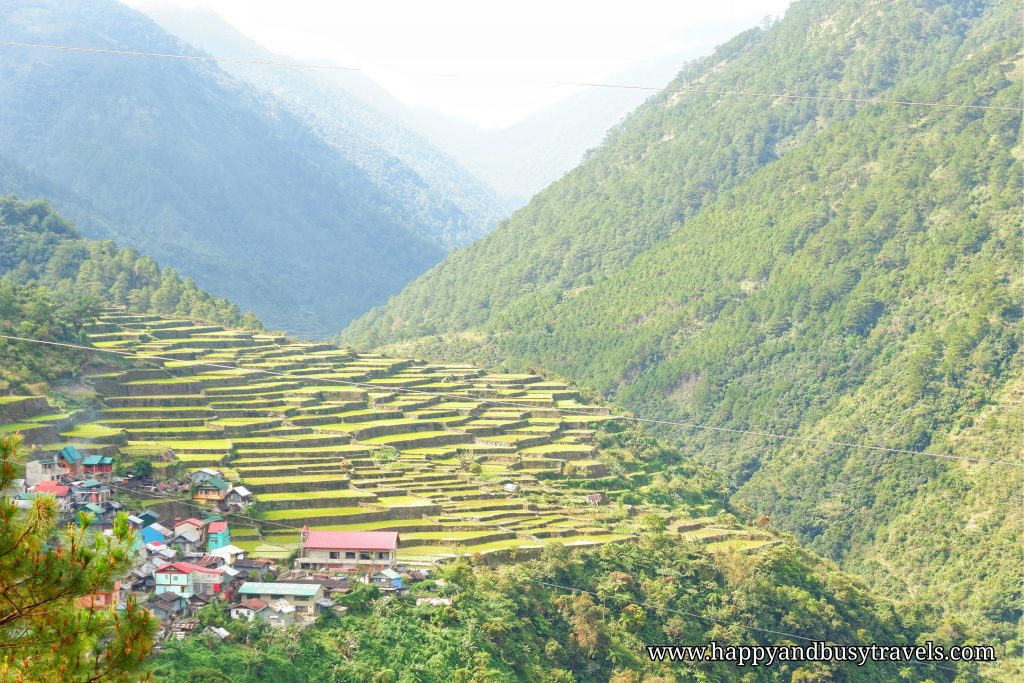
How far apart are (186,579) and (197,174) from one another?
98.1 meters

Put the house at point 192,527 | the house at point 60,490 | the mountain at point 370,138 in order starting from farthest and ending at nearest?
the mountain at point 370,138 < the house at point 192,527 < the house at point 60,490

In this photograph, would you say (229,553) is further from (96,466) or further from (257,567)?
Answer: (96,466)

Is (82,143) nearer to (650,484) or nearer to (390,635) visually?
(650,484)

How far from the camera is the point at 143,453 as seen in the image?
25.7m

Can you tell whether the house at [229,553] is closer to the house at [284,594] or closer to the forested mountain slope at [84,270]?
the house at [284,594]

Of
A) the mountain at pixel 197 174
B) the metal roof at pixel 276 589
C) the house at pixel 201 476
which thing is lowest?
the metal roof at pixel 276 589

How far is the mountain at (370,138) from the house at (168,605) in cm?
10896

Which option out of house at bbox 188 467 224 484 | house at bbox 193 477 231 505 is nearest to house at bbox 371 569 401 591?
house at bbox 193 477 231 505

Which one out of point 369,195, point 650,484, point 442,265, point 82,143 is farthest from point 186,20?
point 650,484

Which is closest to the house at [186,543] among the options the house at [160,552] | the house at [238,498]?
the house at [160,552]

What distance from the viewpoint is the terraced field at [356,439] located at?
2577 cm

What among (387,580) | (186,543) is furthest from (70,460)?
(387,580)

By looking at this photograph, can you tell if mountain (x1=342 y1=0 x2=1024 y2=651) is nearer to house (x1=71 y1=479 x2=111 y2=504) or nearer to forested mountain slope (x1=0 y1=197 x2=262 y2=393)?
forested mountain slope (x1=0 y1=197 x2=262 y2=393)

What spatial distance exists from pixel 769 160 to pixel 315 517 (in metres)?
54.7
